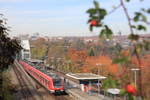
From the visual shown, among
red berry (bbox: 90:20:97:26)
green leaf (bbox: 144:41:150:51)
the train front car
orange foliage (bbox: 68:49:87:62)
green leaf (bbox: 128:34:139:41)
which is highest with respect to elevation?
red berry (bbox: 90:20:97:26)

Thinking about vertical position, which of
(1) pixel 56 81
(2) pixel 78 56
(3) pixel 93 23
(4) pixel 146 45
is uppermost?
(3) pixel 93 23

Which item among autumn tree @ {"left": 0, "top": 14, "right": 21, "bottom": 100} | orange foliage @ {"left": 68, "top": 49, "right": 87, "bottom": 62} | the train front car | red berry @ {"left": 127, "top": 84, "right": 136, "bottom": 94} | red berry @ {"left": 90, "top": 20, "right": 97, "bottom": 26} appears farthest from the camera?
orange foliage @ {"left": 68, "top": 49, "right": 87, "bottom": 62}

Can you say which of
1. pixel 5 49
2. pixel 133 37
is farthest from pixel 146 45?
pixel 5 49

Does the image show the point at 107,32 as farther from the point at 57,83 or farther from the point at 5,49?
the point at 57,83

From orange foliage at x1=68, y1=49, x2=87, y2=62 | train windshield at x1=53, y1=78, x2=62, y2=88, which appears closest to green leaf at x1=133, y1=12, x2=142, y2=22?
train windshield at x1=53, y1=78, x2=62, y2=88

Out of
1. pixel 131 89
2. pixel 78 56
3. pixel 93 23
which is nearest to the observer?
pixel 131 89

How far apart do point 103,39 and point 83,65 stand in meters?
48.7

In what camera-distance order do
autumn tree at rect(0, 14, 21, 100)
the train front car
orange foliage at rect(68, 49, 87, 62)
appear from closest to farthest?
autumn tree at rect(0, 14, 21, 100) < the train front car < orange foliage at rect(68, 49, 87, 62)

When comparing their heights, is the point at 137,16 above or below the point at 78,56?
above

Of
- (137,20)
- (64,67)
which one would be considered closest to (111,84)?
(137,20)

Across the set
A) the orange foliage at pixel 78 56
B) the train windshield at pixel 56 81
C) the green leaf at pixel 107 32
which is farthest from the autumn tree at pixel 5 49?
the orange foliage at pixel 78 56

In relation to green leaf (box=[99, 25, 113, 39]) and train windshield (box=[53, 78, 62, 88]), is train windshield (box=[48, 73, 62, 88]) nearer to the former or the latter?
train windshield (box=[53, 78, 62, 88])

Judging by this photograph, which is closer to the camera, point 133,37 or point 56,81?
point 133,37

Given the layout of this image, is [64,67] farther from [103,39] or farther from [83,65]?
[103,39]
